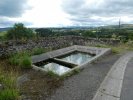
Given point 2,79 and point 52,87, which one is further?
point 52,87

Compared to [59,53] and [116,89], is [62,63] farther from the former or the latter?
[116,89]

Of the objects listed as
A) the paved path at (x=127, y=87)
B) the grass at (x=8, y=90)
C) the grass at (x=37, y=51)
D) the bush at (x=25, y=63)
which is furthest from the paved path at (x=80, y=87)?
the grass at (x=37, y=51)

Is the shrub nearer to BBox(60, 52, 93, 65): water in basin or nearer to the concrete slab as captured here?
BBox(60, 52, 93, 65): water in basin

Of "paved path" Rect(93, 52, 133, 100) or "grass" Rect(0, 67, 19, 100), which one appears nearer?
"grass" Rect(0, 67, 19, 100)

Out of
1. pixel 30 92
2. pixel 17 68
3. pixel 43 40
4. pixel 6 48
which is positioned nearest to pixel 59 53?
pixel 43 40

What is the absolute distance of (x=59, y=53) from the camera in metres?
11.4

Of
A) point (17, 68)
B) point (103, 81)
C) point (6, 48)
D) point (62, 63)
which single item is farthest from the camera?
point (62, 63)

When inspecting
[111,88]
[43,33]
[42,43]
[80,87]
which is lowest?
[111,88]

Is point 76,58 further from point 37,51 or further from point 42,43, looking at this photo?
point 37,51

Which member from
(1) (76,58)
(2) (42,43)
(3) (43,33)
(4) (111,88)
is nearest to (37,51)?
(2) (42,43)

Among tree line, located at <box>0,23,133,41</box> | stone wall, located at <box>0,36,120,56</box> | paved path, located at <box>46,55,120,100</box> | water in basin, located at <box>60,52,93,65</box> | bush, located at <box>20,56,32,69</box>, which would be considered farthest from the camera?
tree line, located at <box>0,23,133,41</box>

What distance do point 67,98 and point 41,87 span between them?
1086mm

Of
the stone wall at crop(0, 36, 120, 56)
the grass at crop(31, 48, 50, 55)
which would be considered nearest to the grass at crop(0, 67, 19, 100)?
the stone wall at crop(0, 36, 120, 56)

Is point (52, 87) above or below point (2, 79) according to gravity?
below
